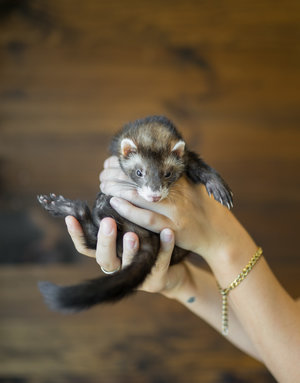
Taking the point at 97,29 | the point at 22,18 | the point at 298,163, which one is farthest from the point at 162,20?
the point at 298,163

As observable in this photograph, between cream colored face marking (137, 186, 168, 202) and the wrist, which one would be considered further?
the wrist

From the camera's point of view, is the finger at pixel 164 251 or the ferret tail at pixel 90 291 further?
the finger at pixel 164 251

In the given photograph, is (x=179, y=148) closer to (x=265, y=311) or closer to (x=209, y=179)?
(x=209, y=179)

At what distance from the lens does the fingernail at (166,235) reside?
0.88 metres

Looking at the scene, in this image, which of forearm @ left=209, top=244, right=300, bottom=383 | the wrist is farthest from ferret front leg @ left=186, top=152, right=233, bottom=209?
the wrist

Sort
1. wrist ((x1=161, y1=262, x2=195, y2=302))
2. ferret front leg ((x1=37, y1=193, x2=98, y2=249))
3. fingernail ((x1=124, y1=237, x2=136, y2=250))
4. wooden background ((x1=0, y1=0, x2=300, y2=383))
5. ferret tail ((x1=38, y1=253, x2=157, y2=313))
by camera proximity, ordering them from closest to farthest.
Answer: ferret tail ((x1=38, y1=253, x2=157, y2=313)) → fingernail ((x1=124, y1=237, x2=136, y2=250)) → ferret front leg ((x1=37, y1=193, x2=98, y2=249)) → wrist ((x1=161, y1=262, x2=195, y2=302)) → wooden background ((x1=0, y1=0, x2=300, y2=383))

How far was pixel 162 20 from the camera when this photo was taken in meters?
1.79

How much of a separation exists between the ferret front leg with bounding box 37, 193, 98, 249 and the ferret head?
0.15 metres

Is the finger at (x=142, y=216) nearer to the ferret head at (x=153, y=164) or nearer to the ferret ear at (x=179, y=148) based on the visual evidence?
the ferret head at (x=153, y=164)

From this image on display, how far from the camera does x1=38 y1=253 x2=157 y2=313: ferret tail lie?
0.66 metres

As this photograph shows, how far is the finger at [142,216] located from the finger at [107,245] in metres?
0.06

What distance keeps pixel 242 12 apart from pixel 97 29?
0.67 metres

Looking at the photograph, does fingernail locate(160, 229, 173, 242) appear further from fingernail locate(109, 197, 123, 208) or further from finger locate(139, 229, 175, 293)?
fingernail locate(109, 197, 123, 208)

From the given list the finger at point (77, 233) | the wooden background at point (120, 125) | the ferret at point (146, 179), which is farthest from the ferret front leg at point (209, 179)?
the wooden background at point (120, 125)
